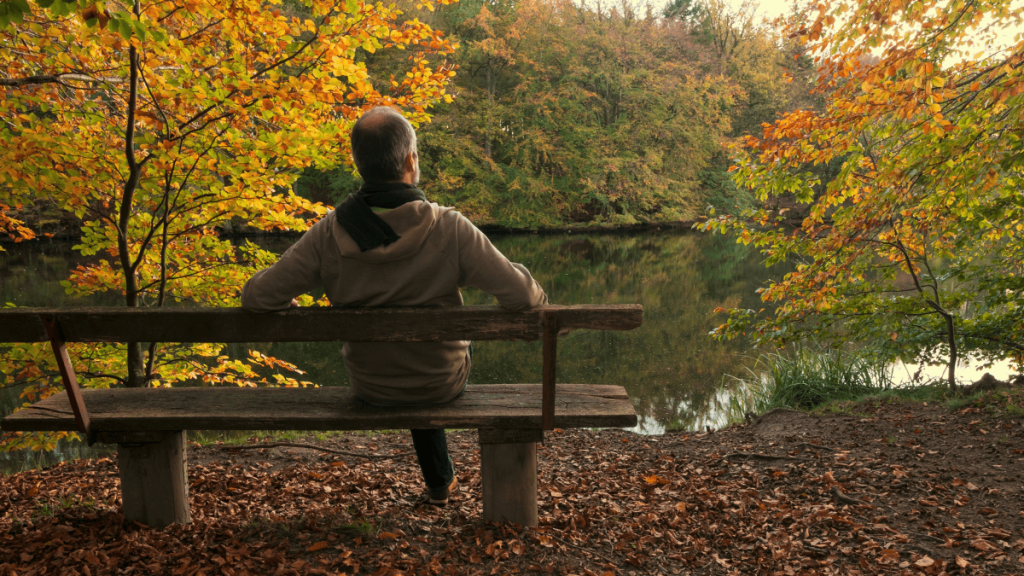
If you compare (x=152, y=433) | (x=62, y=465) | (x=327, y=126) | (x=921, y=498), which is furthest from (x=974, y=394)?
(x=62, y=465)

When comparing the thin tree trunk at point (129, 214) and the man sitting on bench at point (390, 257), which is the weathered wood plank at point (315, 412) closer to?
the man sitting on bench at point (390, 257)

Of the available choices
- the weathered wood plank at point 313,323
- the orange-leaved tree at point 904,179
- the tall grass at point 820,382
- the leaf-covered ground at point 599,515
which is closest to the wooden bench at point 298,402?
the weathered wood plank at point 313,323

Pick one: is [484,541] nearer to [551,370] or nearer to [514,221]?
[551,370]

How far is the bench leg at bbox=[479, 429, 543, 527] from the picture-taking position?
8.20 feet

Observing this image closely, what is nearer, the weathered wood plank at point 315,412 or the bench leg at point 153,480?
the weathered wood plank at point 315,412

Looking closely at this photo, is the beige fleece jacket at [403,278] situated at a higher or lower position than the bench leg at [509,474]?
higher

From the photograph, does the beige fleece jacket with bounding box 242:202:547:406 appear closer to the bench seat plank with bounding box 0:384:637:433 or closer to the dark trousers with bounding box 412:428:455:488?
the bench seat plank with bounding box 0:384:637:433

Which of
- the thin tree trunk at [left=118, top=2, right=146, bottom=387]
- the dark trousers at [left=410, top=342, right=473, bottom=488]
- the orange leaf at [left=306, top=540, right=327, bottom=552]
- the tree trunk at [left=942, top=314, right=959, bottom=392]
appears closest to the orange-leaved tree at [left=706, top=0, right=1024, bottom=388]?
the tree trunk at [left=942, top=314, right=959, bottom=392]

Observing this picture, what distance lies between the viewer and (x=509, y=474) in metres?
2.62

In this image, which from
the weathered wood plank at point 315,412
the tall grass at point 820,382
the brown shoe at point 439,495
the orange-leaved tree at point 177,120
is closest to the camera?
the weathered wood plank at point 315,412

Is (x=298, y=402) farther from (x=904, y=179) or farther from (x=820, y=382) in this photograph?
(x=820, y=382)

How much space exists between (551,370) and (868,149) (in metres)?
4.29

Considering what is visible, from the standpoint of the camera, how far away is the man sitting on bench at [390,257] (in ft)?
7.11

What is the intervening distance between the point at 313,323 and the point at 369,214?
45 centimetres
